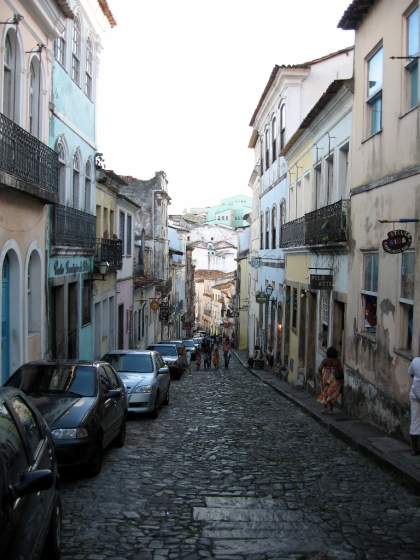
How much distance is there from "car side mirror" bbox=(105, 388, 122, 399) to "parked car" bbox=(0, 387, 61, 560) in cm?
388

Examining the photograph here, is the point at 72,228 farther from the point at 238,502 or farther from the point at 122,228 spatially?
the point at 122,228

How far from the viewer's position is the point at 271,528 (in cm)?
666

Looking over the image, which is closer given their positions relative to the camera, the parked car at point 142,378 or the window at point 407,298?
the window at point 407,298

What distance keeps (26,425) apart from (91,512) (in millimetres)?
2285

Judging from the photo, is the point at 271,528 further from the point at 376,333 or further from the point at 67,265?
the point at 67,265

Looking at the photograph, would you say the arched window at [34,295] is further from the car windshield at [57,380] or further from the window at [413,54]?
the window at [413,54]

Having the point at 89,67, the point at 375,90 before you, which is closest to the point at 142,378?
the point at 375,90

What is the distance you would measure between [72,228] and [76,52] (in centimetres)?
486

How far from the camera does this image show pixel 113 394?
31.8 ft

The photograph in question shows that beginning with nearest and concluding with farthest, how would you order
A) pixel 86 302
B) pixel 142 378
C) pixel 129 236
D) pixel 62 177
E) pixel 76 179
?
pixel 142 378 < pixel 62 177 < pixel 76 179 < pixel 86 302 < pixel 129 236

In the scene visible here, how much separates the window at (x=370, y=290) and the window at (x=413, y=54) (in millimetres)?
3135

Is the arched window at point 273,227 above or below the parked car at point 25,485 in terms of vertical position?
above

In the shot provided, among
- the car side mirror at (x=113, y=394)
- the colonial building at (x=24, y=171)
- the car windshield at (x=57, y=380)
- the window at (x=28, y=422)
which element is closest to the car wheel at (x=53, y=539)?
the window at (x=28, y=422)

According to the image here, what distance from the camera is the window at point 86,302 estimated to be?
19.9 meters
